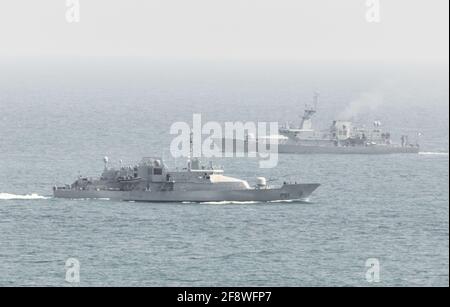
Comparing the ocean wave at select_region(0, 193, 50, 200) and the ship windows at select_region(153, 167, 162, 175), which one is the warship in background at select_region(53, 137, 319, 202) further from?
the ocean wave at select_region(0, 193, 50, 200)

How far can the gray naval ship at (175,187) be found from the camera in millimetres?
145250

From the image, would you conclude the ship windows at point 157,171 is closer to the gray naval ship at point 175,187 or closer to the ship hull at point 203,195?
the gray naval ship at point 175,187

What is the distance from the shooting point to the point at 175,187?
5743 inches

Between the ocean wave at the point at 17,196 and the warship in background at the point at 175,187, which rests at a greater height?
the warship in background at the point at 175,187

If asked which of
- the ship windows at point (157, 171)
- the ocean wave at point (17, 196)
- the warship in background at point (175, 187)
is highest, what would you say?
the ship windows at point (157, 171)

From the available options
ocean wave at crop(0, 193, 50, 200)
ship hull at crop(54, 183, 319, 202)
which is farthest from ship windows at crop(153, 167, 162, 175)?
ocean wave at crop(0, 193, 50, 200)

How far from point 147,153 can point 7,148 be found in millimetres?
19105

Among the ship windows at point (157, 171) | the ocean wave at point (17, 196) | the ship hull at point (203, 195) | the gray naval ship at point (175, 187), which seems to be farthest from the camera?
the ocean wave at point (17, 196)

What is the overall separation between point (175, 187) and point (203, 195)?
2.97 m

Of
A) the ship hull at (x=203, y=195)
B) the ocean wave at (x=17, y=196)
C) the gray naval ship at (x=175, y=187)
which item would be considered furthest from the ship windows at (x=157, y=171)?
the ocean wave at (x=17, y=196)

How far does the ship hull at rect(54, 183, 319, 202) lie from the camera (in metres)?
145

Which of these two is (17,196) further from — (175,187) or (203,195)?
(203,195)

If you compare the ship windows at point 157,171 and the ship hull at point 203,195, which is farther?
the ship windows at point 157,171
